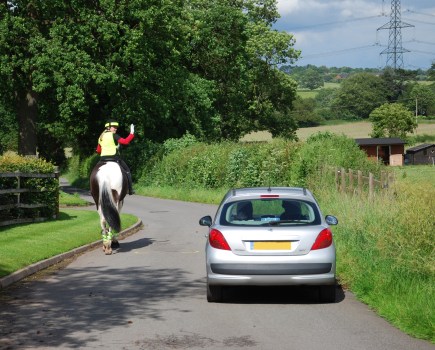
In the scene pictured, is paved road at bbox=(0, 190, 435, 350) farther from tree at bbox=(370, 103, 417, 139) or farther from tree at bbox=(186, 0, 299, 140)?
tree at bbox=(370, 103, 417, 139)

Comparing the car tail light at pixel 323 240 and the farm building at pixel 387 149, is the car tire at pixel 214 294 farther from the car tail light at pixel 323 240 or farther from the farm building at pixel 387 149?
the farm building at pixel 387 149

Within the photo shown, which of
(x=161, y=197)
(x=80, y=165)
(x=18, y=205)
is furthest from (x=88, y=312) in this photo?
(x=80, y=165)

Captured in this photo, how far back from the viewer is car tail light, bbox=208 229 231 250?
437 inches

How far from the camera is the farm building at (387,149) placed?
12044 cm

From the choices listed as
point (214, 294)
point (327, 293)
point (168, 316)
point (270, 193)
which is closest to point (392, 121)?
point (270, 193)

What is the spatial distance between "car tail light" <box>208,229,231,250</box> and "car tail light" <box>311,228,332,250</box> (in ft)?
3.81

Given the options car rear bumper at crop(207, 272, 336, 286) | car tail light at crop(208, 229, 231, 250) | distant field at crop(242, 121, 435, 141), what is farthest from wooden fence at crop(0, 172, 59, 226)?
distant field at crop(242, 121, 435, 141)

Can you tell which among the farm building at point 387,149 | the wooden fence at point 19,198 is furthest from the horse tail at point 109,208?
the farm building at point 387,149

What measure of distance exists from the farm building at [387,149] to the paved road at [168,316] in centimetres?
10776

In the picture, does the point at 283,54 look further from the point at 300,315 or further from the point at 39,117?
the point at 300,315

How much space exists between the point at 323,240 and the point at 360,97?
528ft

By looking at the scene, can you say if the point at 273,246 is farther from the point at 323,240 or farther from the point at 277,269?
the point at 323,240

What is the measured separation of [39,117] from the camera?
51.1m

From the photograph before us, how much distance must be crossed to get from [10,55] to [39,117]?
6.25 m
